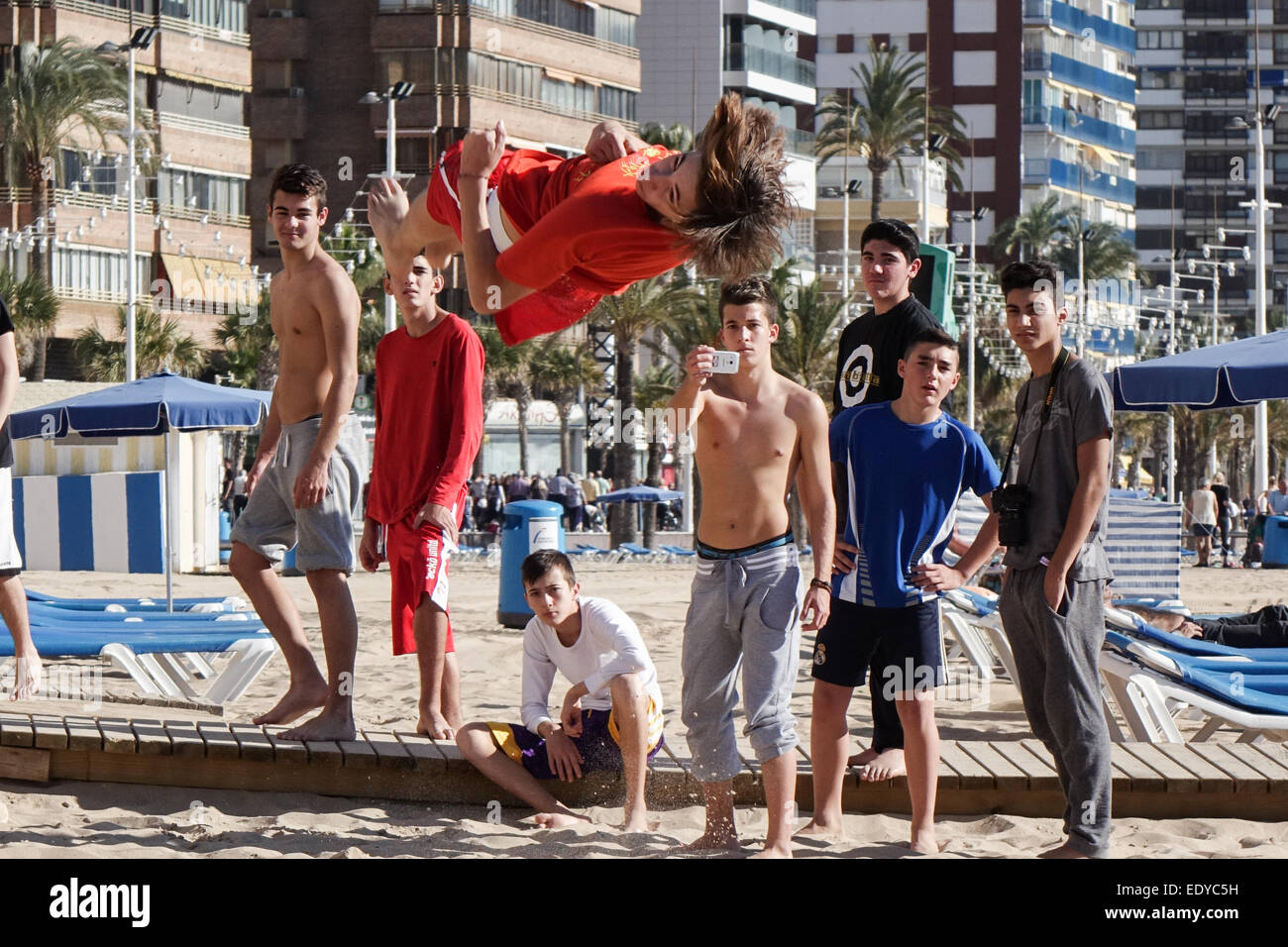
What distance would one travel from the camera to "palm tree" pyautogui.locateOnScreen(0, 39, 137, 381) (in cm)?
4562

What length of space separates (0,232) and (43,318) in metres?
2.74

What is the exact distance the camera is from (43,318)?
4319 centimetres

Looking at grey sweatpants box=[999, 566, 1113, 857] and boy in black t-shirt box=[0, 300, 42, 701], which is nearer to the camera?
grey sweatpants box=[999, 566, 1113, 857]

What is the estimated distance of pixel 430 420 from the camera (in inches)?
260

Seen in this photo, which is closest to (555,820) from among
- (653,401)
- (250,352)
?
(653,401)

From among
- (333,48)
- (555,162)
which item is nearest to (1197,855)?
(555,162)

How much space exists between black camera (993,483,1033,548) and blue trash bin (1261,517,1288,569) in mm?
23697

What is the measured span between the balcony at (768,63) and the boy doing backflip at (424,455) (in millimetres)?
64920

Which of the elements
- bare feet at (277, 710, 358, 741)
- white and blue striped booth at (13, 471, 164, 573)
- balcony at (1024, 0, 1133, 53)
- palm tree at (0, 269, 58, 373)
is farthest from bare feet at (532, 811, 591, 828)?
balcony at (1024, 0, 1133, 53)

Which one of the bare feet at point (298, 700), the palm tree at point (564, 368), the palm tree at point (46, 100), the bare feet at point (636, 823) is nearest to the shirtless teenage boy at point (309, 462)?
the bare feet at point (298, 700)

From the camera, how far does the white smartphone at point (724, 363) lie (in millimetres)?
5395

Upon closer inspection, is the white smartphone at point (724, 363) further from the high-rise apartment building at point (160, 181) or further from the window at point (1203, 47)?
the window at point (1203, 47)

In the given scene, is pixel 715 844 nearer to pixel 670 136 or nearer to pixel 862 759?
pixel 862 759

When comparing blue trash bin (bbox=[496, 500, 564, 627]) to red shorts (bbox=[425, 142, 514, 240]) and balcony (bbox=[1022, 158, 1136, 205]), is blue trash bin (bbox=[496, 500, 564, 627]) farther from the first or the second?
balcony (bbox=[1022, 158, 1136, 205])
